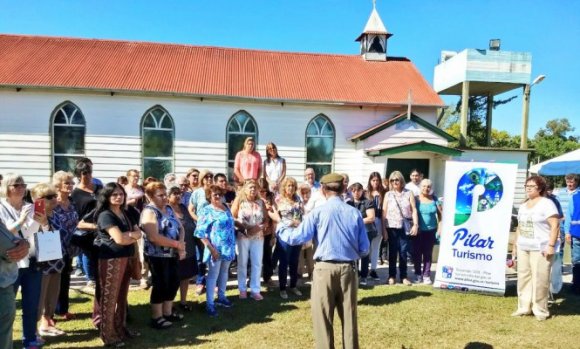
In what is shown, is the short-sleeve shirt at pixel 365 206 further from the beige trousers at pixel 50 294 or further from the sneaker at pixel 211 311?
Result: the beige trousers at pixel 50 294

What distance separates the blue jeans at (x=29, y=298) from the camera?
3.75 metres

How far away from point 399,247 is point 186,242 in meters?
3.71

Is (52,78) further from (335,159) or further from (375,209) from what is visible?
(375,209)

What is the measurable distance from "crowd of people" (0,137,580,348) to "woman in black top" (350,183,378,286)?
20mm

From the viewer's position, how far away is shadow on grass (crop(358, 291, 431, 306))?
18.6ft

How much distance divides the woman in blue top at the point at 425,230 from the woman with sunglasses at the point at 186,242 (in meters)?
3.88

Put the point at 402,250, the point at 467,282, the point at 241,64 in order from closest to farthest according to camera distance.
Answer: the point at 467,282, the point at 402,250, the point at 241,64

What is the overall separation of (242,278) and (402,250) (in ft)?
9.40

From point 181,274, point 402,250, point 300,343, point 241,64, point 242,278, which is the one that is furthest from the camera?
point 241,64

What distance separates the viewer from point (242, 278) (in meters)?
5.57

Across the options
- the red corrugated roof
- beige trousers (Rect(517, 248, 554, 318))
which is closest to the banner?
beige trousers (Rect(517, 248, 554, 318))

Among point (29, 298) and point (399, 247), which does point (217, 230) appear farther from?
point (399, 247)

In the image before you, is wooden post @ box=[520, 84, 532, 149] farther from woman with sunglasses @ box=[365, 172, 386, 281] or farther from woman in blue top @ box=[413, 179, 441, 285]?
woman with sunglasses @ box=[365, 172, 386, 281]

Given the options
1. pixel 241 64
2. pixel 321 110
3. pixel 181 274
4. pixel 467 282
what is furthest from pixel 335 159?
pixel 181 274
